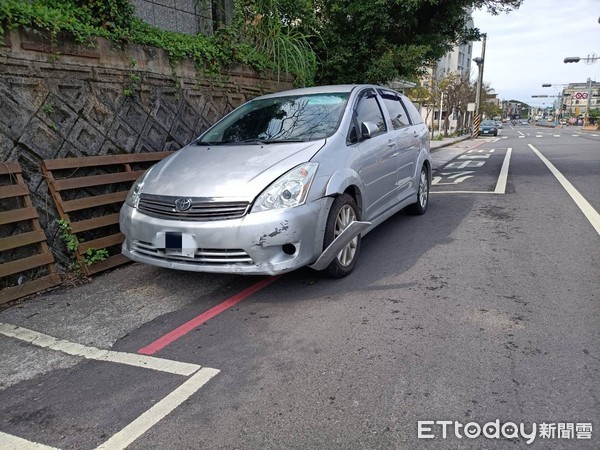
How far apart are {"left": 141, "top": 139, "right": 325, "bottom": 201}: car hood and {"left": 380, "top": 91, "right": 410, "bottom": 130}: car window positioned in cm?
188

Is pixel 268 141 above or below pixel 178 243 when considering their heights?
above

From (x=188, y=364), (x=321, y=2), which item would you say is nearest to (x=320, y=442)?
(x=188, y=364)

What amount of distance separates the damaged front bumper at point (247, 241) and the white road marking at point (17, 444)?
158 centimetres

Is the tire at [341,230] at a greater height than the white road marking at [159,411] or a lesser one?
greater

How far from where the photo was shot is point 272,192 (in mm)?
3500

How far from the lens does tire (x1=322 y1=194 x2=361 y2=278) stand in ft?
12.4

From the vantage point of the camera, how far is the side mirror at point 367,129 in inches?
174

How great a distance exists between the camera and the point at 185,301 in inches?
151

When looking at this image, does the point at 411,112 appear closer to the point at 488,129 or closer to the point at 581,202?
the point at 581,202

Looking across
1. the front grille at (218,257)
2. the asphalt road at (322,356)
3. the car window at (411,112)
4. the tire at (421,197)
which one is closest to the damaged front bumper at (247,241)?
the front grille at (218,257)

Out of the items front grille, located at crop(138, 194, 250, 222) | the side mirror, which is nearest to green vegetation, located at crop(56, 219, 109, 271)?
front grille, located at crop(138, 194, 250, 222)

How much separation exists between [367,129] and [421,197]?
93.8 inches

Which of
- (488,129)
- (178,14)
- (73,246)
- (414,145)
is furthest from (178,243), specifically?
(488,129)

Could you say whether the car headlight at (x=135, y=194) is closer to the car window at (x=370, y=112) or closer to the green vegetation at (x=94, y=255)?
the green vegetation at (x=94, y=255)
